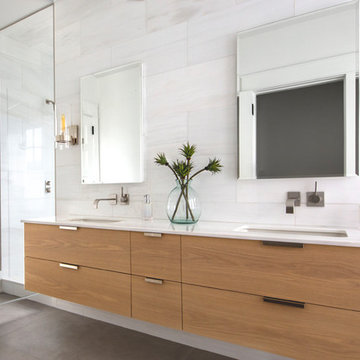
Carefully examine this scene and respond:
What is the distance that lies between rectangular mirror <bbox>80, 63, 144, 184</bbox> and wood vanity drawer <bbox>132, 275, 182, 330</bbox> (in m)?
0.81

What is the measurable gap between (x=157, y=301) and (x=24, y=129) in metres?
2.22

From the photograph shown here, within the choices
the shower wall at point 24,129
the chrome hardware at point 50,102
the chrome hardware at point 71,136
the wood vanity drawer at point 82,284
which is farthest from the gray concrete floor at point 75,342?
the chrome hardware at point 50,102

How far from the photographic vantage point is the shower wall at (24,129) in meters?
2.75

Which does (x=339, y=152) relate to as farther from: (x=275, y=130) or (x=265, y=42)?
(x=265, y=42)

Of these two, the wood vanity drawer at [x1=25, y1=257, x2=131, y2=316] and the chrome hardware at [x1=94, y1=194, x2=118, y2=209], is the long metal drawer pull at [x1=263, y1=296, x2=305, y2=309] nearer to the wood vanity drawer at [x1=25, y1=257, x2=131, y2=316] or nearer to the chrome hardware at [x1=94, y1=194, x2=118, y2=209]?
the wood vanity drawer at [x1=25, y1=257, x2=131, y2=316]

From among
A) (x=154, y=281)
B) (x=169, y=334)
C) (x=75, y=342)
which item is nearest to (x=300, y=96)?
(x=154, y=281)

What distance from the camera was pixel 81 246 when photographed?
1.88m

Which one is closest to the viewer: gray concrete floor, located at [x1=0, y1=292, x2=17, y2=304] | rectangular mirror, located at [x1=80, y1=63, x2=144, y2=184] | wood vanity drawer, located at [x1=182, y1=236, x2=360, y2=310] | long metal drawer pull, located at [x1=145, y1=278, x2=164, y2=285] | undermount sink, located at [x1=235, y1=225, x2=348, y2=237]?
wood vanity drawer, located at [x1=182, y1=236, x2=360, y2=310]

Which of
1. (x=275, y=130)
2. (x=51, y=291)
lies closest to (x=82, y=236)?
(x=51, y=291)

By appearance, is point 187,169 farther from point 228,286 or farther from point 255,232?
point 228,286

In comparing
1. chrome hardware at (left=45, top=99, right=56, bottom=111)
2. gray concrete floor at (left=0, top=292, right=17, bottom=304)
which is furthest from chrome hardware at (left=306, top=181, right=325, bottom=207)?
gray concrete floor at (left=0, top=292, right=17, bottom=304)

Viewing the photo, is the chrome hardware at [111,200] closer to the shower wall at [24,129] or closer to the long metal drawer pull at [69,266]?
the long metal drawer pull at [69,266]

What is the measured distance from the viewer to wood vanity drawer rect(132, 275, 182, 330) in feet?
4.95

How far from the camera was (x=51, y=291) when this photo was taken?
203 cm
